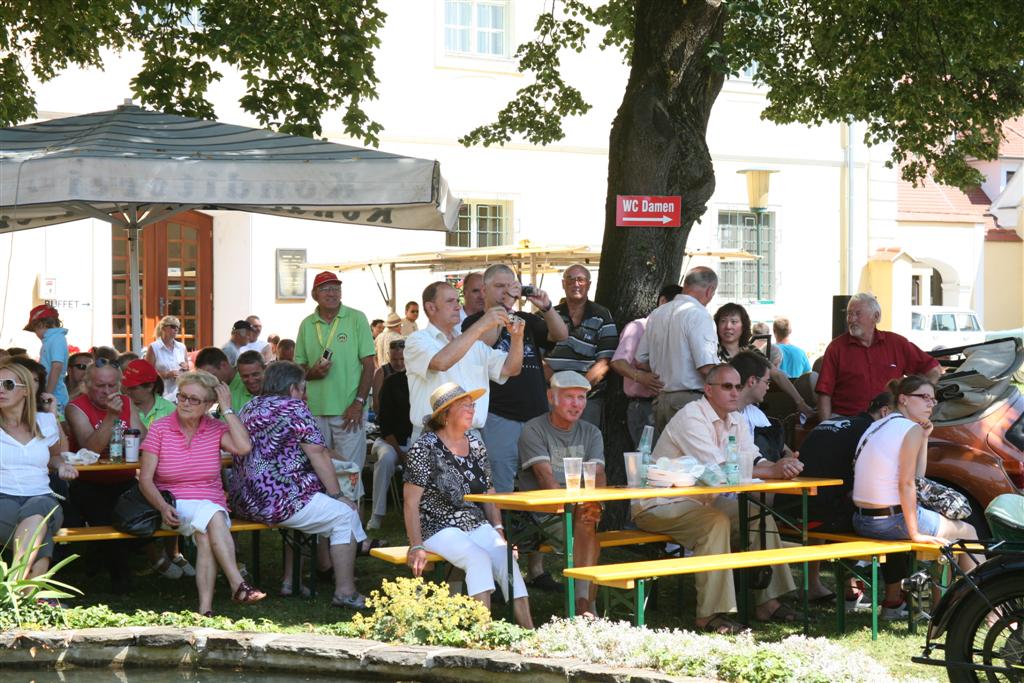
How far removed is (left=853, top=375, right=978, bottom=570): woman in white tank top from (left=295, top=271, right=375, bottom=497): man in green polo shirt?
3.93 meters

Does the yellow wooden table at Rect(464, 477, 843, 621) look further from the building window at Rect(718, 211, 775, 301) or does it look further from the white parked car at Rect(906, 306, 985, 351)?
the white parked car at Rect(906, 306, 985, 351)

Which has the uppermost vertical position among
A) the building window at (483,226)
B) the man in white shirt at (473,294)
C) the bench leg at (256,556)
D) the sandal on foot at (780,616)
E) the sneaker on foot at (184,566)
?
the building window at (483,226)

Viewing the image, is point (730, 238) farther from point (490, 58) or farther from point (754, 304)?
point (490, 58)

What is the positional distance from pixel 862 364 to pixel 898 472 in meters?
2.32

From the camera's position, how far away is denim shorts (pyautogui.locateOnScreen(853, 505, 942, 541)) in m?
7.87

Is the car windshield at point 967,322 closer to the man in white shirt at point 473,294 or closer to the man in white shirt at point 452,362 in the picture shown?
the man in white shirt at point 473,294

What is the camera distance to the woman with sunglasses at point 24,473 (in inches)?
304

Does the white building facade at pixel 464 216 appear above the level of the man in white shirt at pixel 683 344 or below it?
above

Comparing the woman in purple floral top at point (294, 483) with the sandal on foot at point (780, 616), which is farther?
the woman in purple floral top at point (294, 483)

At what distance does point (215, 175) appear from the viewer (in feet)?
26.9

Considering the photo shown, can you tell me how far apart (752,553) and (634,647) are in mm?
1408

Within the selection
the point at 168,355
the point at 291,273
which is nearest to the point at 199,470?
the point at 168,355

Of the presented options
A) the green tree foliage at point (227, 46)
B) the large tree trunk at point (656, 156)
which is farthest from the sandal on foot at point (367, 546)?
the green tree foliage at point (227, 46)

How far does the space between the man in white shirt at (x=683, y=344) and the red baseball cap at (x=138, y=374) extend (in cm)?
324
